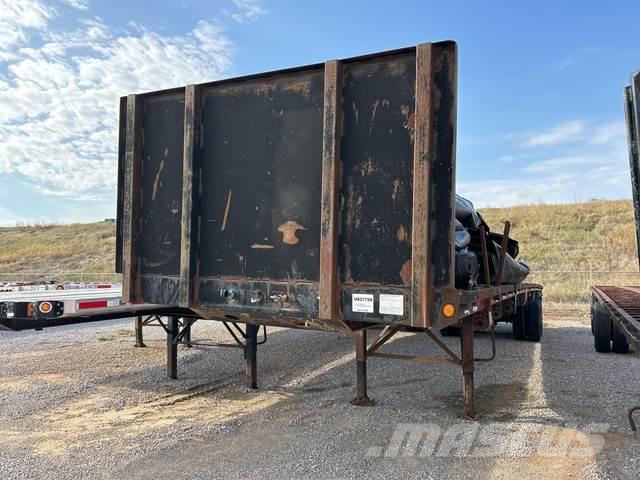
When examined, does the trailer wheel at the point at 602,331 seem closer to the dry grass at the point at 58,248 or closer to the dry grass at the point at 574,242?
the dry grass at the point at 574,242

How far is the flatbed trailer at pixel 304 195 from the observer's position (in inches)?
140

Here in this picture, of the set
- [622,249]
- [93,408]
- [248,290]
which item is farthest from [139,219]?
[622,249]

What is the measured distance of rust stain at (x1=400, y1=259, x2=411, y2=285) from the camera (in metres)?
3.61

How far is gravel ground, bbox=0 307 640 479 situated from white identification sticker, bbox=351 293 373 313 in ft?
3.82

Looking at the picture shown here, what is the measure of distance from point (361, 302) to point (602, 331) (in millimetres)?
6915

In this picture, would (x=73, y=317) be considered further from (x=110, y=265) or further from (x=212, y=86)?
(x=110, y=265)

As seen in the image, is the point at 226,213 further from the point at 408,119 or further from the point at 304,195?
the point at 408,119

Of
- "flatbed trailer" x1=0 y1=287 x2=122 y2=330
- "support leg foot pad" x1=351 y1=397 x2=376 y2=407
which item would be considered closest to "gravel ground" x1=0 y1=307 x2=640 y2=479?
"support leg foot pad" x1=351 y1=397 x2=376 y2=407

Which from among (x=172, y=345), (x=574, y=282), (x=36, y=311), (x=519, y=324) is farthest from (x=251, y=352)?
(x=574, y=282)

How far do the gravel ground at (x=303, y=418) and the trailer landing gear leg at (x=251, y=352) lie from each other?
15cm

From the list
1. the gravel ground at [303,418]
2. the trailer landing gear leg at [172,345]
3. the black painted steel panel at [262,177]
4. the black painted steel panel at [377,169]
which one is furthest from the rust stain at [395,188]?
the trailer landing gear leg at [172,345]

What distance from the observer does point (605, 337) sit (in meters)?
8.85

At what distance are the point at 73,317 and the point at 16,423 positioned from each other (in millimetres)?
1060

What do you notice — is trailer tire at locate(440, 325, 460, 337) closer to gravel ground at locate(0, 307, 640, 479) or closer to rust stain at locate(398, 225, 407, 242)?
gravel ground at locate(0, 307, 640, 479)
